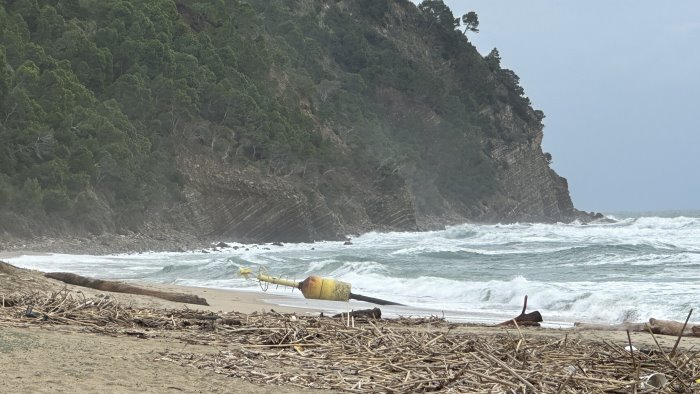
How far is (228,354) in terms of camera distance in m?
5.86

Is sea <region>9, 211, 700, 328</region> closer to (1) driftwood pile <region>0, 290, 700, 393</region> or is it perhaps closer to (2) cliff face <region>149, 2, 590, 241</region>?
(1) driftwood pile <region>0, 290, 700, 393</region>

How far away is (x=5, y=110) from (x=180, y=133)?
1230 cm

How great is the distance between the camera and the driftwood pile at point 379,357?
15.3 ft

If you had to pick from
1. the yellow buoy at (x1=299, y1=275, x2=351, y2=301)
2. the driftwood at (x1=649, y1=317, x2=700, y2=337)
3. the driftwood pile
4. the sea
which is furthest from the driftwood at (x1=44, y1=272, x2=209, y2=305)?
the driftwood at (x1=649, y1=317, x2=700, y2=337)

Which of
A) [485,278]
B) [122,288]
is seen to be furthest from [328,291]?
[485,278]

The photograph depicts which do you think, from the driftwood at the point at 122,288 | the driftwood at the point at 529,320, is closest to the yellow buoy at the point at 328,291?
the driftwood at the point at 122,288

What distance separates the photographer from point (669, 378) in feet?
15.8

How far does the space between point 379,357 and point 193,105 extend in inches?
1641

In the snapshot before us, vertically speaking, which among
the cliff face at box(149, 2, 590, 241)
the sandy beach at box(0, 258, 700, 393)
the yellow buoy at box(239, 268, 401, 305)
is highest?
the cliff face at box(149, 2, 590, 241)

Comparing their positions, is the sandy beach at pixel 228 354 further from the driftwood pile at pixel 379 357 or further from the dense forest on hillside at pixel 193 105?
the dense forest on hillside at pixel 193 105

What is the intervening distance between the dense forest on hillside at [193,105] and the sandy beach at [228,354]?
89.0 feet

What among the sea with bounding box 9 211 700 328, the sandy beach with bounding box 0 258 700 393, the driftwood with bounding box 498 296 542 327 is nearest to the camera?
the sandy beach with bounding box 0 258 700 393

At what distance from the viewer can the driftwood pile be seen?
4.67 meters

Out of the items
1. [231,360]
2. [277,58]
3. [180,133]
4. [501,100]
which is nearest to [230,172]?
[180,133]
